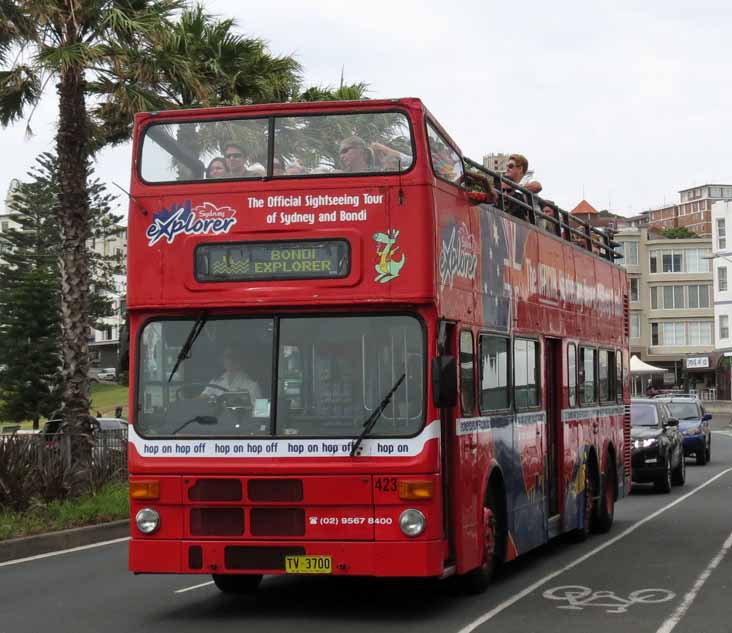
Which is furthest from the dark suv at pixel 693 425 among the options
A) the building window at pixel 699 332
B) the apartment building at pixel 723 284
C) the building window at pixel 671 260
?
the building window at pixel 671 260

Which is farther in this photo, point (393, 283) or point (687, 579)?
point (687, 579)

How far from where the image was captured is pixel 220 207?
37.1 ft

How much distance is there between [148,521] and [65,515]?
319 inches

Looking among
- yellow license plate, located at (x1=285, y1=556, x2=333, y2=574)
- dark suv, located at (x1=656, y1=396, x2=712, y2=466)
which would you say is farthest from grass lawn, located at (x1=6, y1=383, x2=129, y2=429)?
yellow license plate, located at (x1=285, y1=556, x2=333, y2=574)

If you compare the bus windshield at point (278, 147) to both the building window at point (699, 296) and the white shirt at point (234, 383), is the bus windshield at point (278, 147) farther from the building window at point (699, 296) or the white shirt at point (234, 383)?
the building window at point (699, 296)

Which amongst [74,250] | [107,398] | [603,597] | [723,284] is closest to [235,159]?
[603,597]

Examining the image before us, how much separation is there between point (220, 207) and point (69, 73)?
1180cm

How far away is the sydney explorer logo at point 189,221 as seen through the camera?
1128 cm

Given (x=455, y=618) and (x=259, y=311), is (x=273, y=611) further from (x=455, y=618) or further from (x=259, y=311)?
(x=259, y=311)

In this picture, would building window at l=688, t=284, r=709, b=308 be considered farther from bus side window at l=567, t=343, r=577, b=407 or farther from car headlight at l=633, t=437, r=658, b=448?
bus side window at l=567, t=343, r=577, b=407

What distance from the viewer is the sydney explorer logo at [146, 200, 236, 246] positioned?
37.0 feet

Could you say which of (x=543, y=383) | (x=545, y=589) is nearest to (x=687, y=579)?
(x=545, y=589)

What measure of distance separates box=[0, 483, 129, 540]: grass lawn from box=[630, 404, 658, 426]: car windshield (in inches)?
422

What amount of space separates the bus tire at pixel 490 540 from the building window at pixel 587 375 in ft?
14.8
